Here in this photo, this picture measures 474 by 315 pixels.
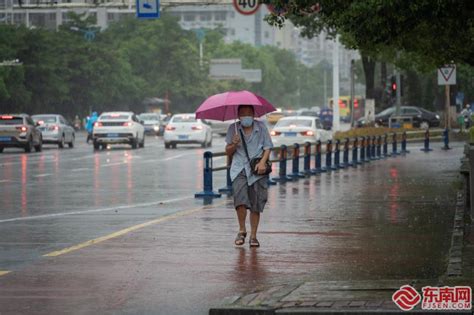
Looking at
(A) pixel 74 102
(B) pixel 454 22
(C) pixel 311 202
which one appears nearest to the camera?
(B) pixel 454 22

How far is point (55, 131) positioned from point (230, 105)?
44.3 m

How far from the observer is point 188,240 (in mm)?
16422

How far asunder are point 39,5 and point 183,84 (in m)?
74.6

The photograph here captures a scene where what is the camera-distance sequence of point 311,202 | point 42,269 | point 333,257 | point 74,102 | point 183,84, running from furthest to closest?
point 183,84, point 74,102, point 311,202, point 333,257, point 42,269

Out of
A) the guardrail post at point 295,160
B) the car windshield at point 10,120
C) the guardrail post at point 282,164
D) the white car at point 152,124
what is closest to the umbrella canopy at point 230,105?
the guardrail post at point 282,164

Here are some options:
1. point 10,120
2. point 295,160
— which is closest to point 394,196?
point 295,160

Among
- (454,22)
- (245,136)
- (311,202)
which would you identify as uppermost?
(454,22)

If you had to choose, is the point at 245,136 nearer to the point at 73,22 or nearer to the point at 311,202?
the point at 311,202

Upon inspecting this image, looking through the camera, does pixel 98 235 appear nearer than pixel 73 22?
Yes

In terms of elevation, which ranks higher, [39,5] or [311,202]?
[39,5]

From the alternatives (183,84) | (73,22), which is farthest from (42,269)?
(183,84)

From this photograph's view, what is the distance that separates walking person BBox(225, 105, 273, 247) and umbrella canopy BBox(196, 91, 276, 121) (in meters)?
0.11

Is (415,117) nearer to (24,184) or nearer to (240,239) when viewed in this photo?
(24,184)

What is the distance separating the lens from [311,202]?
23.5 metres
